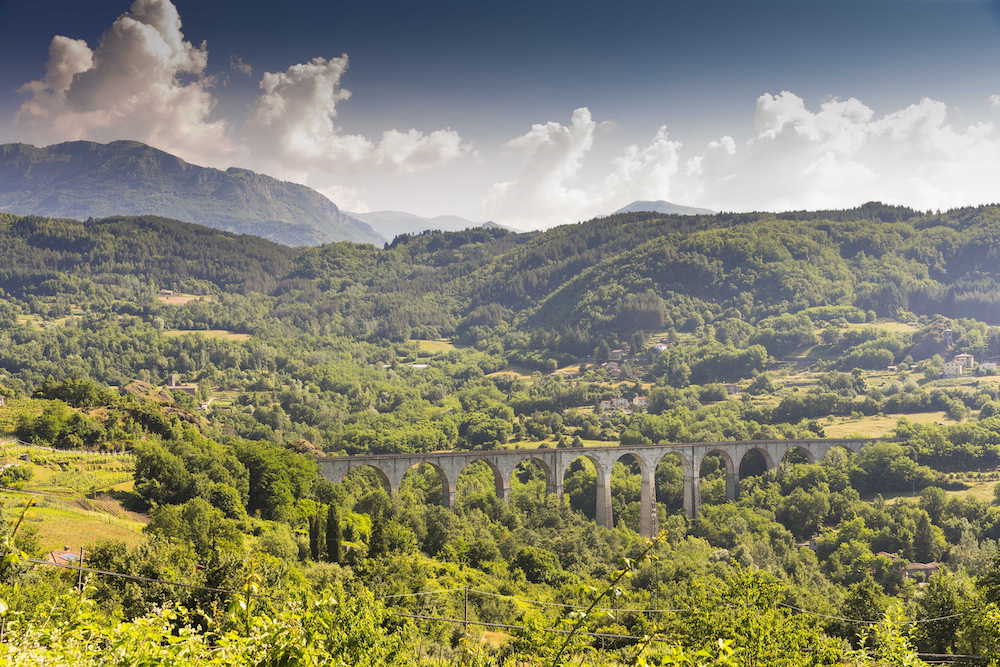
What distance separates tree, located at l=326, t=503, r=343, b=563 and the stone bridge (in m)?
19.0

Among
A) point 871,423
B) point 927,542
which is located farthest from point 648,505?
point 871,423

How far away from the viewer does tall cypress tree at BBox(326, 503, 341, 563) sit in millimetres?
33906

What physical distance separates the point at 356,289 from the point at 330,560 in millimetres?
163910

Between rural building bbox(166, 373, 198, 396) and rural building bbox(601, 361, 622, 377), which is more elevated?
rural building bbox(601, 361, 622, 377)

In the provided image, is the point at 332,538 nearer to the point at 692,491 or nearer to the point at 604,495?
the point at 604,495

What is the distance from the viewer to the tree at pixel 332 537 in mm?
33844

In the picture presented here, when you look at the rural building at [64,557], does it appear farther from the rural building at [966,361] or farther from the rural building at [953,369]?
the rural building at [966,361]

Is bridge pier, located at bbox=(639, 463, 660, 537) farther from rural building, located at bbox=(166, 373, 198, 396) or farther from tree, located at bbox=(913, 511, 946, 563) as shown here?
rural building, located at bbox=(166, 373, 198, 396)

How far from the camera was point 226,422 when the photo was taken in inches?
3236

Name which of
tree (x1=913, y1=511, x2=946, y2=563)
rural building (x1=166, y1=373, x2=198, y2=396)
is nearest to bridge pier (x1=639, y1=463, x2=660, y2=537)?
tree (x1=913, y1=511, x2=946, y2=563)

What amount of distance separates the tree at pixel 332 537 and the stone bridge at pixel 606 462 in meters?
19.0

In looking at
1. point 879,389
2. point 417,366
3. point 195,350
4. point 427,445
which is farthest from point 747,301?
point 195,350

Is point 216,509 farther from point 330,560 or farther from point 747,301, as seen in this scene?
point 747,301

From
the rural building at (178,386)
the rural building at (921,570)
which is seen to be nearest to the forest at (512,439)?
the rural building at (178,386)
